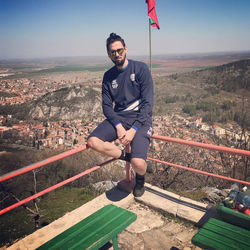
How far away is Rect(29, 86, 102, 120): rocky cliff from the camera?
4309 centimetres

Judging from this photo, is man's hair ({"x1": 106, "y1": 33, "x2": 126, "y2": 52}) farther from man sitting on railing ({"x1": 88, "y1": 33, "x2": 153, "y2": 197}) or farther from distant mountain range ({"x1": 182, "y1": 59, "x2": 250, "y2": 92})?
distant mountain range ({"x1": 182, "y1": 59, "x2": 250, "y2": 92})

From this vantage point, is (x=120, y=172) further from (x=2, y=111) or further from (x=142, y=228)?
(x=2, y=111)

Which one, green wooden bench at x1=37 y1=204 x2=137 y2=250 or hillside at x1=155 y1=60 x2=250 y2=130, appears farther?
hillside at x1=155 y1=60 x2=250 y2=130

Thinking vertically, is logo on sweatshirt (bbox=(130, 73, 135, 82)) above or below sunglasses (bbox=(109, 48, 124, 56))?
below

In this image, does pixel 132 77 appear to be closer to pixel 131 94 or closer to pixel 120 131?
pixel 131 94

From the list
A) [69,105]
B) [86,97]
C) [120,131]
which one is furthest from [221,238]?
[86,97]

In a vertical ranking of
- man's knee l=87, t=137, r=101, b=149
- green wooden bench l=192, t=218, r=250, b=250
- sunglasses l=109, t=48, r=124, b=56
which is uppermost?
sunglasses l=109, t=48, r=124, b=56

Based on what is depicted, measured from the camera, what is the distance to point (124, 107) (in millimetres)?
2496

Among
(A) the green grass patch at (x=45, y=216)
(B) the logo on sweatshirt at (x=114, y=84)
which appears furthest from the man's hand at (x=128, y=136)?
(A) the green grass patch at (x=45, y=216)

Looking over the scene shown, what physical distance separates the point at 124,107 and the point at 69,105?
46825mm

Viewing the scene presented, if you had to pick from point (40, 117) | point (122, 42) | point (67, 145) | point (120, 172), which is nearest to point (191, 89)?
point (40, 117)

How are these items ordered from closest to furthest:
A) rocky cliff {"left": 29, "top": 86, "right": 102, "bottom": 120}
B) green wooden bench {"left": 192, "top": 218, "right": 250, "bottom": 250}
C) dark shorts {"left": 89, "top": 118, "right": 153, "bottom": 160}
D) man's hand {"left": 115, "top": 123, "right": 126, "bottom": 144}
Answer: green wooden bench {"left": 192, "top": 218, "right": 250, "bottom": 250} < dark shorts {"left": 89, "top": 118, "right": 153, "bottom": 160} < man's hand {"left": 115, "top": 123, "right": 126, "bottom": 144} < rocky cliff {"left": 29, "top": 86, "right": 102, "bottom": 120}

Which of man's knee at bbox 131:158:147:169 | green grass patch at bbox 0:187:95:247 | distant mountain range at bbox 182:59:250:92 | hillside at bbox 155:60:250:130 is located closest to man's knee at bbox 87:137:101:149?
man's knee at bbox 131:158:147:169

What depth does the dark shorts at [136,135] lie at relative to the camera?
2.16 metres
